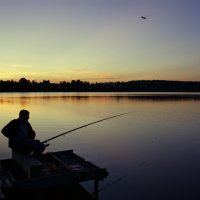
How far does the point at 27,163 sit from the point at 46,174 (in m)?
0.56

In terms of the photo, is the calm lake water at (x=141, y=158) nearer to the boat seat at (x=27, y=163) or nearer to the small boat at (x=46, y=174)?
the small boat at (x=46, y=174)

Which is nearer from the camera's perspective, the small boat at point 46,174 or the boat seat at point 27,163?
the small boat at point 46,174

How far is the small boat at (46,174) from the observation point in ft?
26.5

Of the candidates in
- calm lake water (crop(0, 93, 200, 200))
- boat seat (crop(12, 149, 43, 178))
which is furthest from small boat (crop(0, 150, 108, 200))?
calm lake water (crop(0, 93, 200, 200))

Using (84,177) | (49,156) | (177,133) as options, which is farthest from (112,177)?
(177,133)

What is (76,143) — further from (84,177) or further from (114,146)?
(84,177)

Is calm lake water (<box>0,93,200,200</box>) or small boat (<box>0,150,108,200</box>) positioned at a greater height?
small boat (<box>0,150,108,200</box>)

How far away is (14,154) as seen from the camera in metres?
9.87

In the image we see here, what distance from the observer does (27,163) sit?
841cm

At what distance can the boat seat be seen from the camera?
26.8ft

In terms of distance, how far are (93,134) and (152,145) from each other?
6.05 m

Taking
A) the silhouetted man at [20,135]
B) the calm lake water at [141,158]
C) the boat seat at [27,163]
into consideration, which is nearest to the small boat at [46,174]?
the boat seat at [27,163]

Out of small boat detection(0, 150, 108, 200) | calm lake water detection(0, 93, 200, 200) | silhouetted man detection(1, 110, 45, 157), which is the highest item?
silhouetted man detection(1, 110, 45, 157)

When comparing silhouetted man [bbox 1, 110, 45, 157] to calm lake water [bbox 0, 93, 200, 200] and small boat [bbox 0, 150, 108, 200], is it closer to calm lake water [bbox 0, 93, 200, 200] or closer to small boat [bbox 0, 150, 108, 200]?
small boat [bbox 0, 150, 108, 200]
